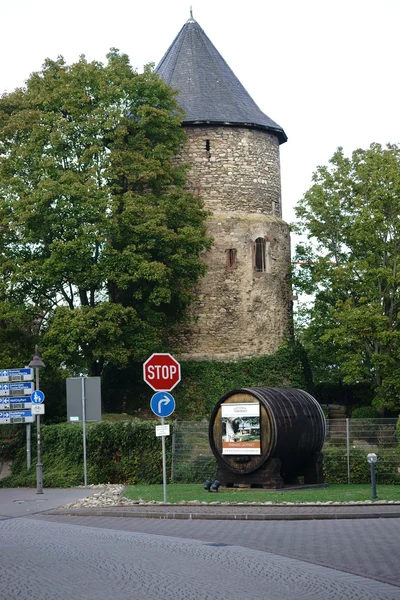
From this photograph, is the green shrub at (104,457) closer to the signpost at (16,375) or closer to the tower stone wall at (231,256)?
the signpost at (16,375)

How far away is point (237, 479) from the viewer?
25828mm

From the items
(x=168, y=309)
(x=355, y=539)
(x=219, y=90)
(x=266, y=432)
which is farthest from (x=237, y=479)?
(x=219, y=90)

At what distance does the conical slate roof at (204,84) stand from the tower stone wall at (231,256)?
0.62m

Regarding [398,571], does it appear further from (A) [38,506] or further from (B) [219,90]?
(B) [219,90]

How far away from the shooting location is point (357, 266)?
1869 inches

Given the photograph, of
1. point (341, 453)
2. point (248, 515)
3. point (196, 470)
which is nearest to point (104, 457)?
point (196, 470)

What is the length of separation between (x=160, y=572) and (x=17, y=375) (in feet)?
63.1

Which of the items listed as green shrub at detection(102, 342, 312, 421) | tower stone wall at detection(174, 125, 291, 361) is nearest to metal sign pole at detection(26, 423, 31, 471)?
green shrub at detection(102, 342, 312, 421)

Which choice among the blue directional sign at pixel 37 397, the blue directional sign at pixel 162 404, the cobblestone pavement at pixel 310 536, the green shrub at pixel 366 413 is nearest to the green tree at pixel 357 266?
the green shrub at pixel 366 413

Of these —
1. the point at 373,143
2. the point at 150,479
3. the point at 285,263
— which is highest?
the point at 373,143

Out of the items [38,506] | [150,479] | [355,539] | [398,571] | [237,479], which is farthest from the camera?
[150,479]

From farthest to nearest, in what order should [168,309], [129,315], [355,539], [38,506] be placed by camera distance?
[168,309] → [129,315] → [38,506] → [355,539]

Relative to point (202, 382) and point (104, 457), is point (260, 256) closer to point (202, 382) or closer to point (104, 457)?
point (202, 382)

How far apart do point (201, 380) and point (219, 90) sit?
43.9 feet
